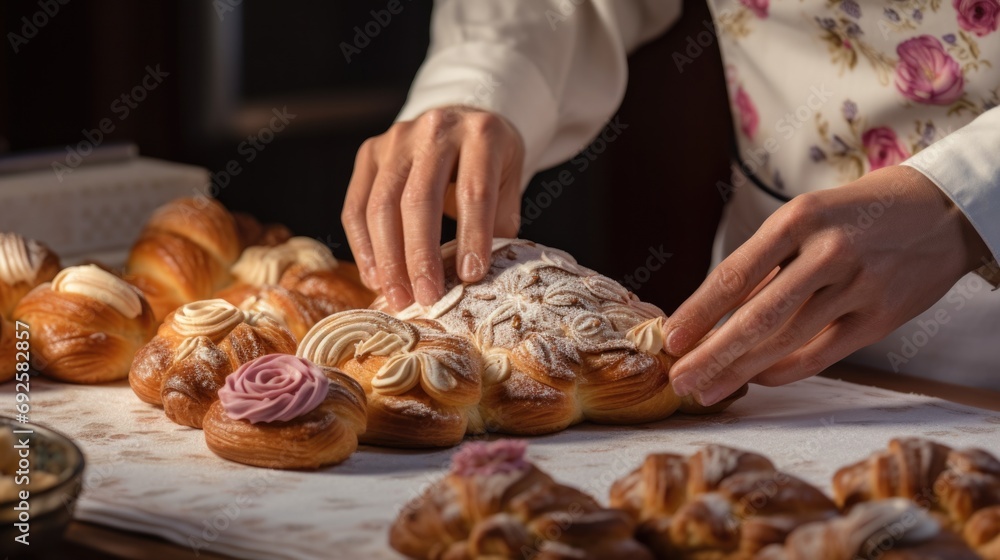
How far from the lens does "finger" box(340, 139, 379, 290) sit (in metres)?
2.12

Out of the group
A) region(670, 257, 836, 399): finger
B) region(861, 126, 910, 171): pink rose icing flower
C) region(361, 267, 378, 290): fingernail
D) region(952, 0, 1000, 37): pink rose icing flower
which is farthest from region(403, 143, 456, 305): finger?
region(952, 0, 1000, 37): pink rose icing flower

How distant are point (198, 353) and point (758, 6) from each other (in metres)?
1.25

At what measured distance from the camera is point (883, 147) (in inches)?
88.5

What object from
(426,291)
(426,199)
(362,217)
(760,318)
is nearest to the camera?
(760,318)

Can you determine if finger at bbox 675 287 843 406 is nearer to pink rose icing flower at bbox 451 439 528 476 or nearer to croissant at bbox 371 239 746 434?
croissant at bbox 371 239 746 434

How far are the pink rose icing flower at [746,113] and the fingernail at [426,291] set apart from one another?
2.88 ft

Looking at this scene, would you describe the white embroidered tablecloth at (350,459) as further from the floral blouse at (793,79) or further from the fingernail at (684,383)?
the floral blouse at (793,79)

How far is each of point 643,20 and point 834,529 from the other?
75.6 inches

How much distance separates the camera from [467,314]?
1.91 metres

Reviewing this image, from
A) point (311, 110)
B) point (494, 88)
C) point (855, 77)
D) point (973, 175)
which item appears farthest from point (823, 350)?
point (311, 110)

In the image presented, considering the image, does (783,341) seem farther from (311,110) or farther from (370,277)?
(311,110)

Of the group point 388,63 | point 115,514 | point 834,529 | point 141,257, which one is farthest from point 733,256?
point 388,63

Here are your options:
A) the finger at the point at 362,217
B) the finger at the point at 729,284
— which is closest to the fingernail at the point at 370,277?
the finger at the point at 362,217

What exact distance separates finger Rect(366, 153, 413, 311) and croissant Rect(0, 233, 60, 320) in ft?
2.13
